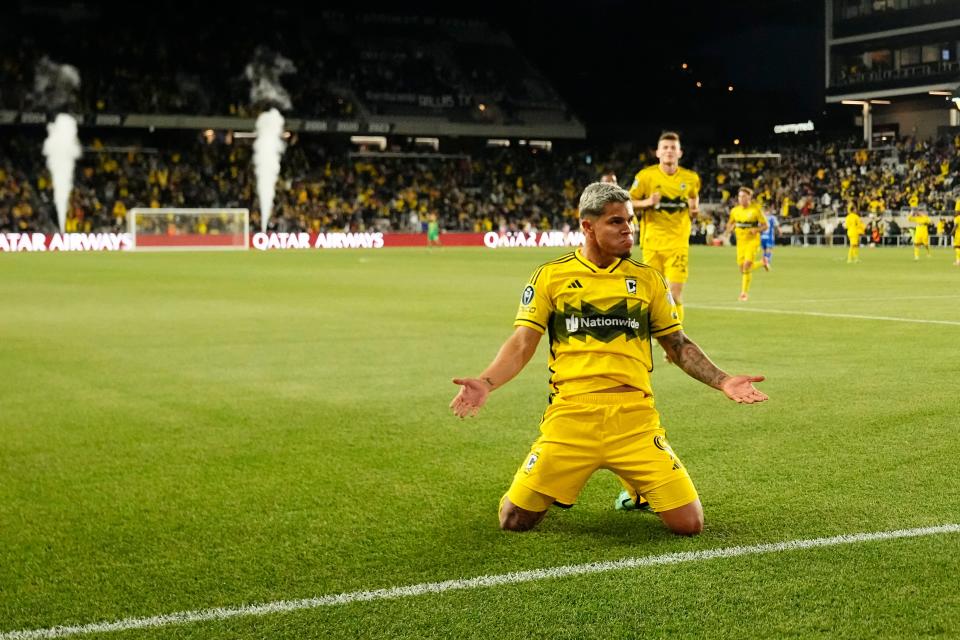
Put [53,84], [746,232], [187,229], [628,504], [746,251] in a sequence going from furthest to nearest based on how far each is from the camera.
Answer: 1. [53,84]
2. [187,229]
3. [746,232]
4. [746,251]
5. [628,504]

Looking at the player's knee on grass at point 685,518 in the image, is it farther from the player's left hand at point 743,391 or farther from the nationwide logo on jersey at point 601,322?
the nationwide logo on jersey at point 601,322

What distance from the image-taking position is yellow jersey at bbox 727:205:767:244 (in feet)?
74.2

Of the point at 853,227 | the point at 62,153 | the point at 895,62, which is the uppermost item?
the point at 895,62

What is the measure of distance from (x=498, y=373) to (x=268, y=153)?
60.0 meters

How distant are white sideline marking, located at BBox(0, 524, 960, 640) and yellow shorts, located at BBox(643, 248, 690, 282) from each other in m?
7.99

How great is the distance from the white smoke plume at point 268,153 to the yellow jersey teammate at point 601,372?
56506 mm

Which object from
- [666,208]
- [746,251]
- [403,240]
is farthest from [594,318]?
[403,240]

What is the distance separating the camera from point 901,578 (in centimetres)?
465

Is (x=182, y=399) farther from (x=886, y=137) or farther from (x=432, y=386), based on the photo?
(x=886, y=137)

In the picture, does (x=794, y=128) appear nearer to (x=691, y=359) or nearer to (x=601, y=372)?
(x=691, y=359)

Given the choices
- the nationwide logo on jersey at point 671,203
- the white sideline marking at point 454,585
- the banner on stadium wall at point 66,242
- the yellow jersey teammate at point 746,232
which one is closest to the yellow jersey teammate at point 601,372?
the white sideline marking at point 454,585

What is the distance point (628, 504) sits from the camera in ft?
19.4

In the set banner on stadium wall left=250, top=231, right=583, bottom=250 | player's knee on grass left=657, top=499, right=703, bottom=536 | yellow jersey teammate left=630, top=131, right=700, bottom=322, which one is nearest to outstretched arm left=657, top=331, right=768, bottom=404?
player's knee on grass left=657, top=499, right=703, bottom=536

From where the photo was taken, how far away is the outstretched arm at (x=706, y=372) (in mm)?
5262
